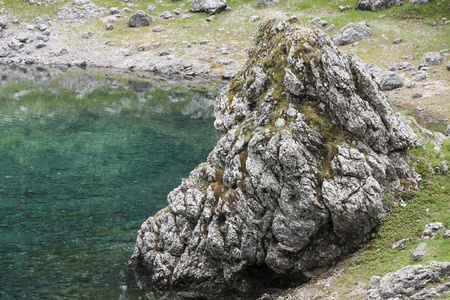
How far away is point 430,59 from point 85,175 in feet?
195

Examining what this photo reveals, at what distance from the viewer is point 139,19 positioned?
111250mm

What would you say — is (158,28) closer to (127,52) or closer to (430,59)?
(127,52)

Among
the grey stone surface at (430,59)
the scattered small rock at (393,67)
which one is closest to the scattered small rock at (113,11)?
the scattered small rock at (393,67)

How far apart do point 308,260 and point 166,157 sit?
24250 mm

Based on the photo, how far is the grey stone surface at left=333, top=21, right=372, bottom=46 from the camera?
85.6 metres

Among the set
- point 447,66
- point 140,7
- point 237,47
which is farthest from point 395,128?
point 140,7

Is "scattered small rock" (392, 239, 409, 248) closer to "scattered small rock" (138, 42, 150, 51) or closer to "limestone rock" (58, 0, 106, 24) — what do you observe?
"scattered small rock" (138, 42, 150, 51)

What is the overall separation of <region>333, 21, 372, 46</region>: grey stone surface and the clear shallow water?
116 ft

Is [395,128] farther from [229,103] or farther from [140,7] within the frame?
[140,7]

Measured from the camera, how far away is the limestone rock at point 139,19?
365 feet

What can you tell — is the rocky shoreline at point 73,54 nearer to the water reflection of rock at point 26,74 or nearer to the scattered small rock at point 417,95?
the water reflection of rock at point 26,74

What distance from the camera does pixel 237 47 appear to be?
95438mm

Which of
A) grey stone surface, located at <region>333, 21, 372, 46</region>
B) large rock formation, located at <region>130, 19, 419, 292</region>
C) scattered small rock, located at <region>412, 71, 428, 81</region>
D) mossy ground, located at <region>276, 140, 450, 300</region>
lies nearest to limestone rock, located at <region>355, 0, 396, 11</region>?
grey stone surface, located at <region>333, 21, 372, 46</region>

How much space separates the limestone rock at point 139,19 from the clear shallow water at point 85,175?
47.3 m
